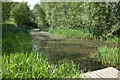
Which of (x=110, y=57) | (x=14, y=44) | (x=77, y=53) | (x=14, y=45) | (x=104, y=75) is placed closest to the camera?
(x=104, y=75)

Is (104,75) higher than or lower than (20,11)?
lower

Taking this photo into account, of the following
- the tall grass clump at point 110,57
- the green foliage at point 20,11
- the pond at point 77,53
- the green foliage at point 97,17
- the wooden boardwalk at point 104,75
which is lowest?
Result: the pond at point 77,53

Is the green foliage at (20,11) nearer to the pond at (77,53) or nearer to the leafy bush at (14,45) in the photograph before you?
the pond at (77,53)

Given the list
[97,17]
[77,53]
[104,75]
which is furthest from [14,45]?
[97,17]

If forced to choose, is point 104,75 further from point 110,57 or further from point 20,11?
point 20,11

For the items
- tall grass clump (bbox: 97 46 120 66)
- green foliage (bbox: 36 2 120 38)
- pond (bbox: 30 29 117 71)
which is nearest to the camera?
tall grass clump (bbox: 97 46 120 66)

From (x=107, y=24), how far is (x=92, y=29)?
56.1 inches

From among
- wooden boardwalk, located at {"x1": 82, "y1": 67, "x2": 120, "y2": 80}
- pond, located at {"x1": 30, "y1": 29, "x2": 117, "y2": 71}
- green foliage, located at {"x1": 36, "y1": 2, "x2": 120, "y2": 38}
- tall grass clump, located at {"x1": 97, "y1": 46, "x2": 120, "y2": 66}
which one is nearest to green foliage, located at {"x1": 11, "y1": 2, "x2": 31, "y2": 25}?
green foliage, located at {"x1": 36, "y1": 2, "x2": 120, "y2": 38}

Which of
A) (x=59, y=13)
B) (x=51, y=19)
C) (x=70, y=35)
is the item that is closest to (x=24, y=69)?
(x=70, y=35)

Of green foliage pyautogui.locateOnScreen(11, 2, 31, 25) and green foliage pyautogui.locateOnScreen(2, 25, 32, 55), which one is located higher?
green foliage pyautogui.locateOnScreen(11, 2, 31, 25)

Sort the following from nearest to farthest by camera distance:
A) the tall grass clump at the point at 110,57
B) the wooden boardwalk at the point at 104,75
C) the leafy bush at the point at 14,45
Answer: the wooden boardwalk at the point at 104,75 < the tall grass clump at the point at 110,57 < the leafy bush at the point at 14,45

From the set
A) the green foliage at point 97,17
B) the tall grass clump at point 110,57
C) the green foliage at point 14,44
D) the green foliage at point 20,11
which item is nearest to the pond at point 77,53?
the tall grass clump at point 110,57

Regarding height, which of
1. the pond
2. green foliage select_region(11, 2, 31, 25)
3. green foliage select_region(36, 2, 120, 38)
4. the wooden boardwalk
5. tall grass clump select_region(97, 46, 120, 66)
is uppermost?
green foliage select_region(11, 2, 31, 25)

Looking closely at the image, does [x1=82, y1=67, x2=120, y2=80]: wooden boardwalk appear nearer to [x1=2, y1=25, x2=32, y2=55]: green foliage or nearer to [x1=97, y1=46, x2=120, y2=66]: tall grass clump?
[x1=97, y1=46, x2=120, y2=66]: tall grass clump
